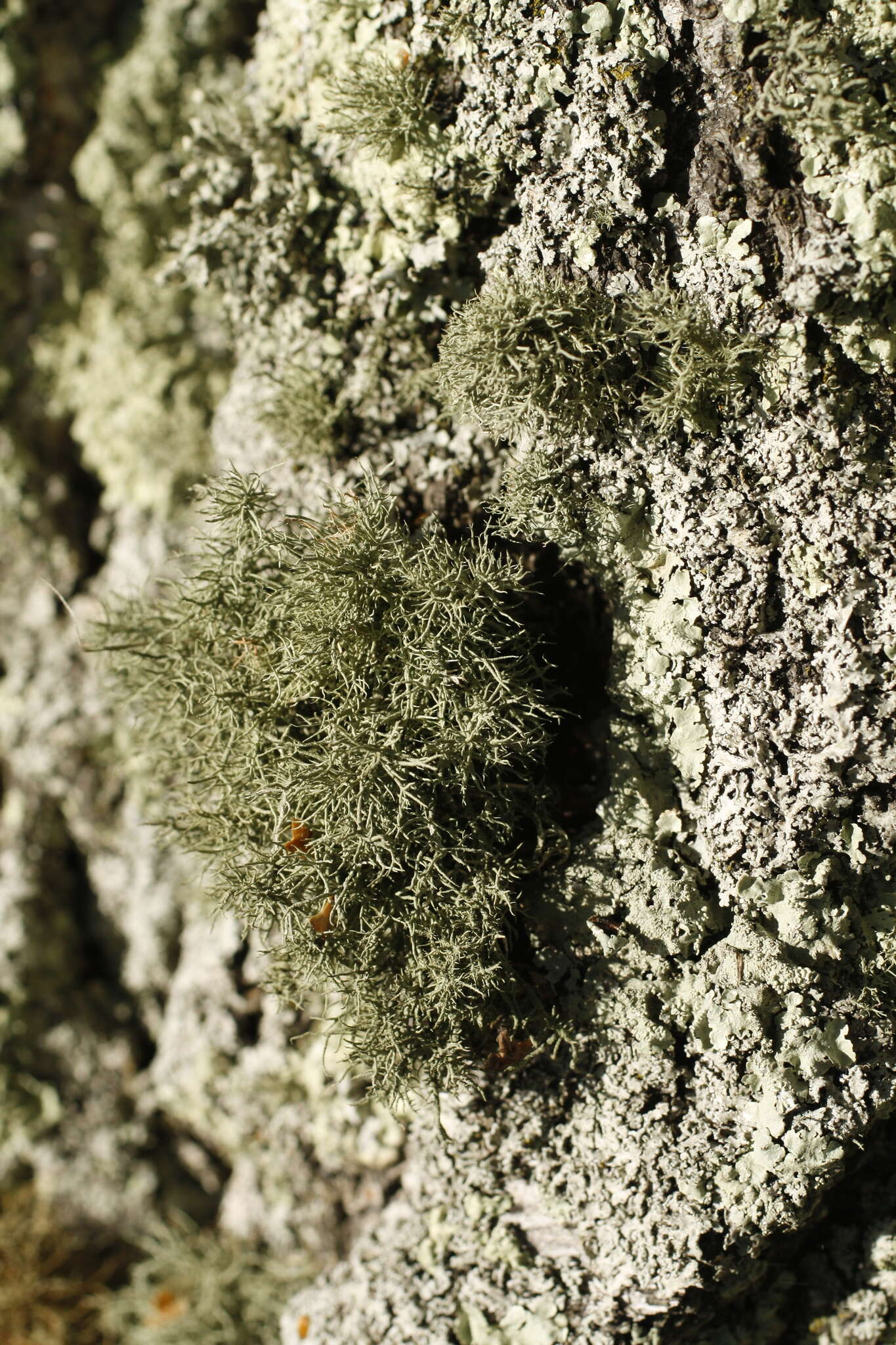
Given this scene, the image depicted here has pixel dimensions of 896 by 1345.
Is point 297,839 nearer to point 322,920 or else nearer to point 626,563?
point 322,920

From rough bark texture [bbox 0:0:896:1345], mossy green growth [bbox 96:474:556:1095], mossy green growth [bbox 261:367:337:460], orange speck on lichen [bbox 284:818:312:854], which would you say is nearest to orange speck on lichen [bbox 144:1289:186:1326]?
rough bark texture [bbox 0:0:896:1345]

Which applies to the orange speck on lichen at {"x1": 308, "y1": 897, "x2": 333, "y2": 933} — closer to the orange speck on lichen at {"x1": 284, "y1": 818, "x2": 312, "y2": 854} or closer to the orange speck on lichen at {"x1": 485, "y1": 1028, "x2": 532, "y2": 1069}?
the orange speck on lichen at {"x1": 284, "y1": 818, "x2": 312, "y2": 854}

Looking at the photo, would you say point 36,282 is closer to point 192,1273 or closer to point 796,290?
point 796,290

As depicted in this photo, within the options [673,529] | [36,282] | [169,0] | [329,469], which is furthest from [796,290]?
[36,282]

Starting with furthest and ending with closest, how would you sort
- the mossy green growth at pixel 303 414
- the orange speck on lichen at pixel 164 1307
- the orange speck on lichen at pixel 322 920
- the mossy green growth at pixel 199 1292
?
the orange speck on lichen at pixel 164 1307 < the mossy green growth at pixel 199 1292 < the mossy green growth at pixel 303 414 < the orange speck on lichen at pixel 322 920

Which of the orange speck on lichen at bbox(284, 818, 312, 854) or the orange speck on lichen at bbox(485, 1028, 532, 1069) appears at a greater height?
the orange speck on lichen at bbox(284, 818, 312, 854)

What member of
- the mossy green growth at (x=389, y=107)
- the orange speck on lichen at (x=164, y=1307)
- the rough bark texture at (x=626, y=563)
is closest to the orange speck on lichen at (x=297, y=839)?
the rough bark texture at (x=626, y=563)

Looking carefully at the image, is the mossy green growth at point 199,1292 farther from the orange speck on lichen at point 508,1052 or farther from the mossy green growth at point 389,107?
the mossy green growth at point 389,107
